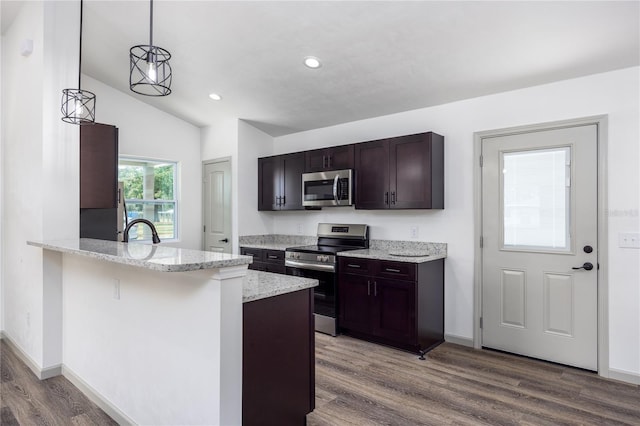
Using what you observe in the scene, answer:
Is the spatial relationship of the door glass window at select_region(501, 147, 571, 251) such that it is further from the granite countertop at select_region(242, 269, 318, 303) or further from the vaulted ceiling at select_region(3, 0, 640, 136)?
the granite countertop at select_region(242, 269, 318, 303)

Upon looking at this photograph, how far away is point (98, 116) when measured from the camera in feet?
15.0

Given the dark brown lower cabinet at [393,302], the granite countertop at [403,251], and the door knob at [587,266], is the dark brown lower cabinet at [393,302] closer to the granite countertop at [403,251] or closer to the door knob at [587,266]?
the granite countertop at [403,251]

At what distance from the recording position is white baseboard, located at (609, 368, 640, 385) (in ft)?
9.33

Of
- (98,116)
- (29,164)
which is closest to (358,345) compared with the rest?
(29,164)

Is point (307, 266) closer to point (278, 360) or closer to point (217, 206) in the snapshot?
point (217, 206)

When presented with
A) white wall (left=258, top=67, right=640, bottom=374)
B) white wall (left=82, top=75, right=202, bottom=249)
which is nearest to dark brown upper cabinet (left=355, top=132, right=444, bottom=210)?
white wall (left=258, top=67, right=640, bottom=374)

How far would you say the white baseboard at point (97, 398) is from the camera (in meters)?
2.33

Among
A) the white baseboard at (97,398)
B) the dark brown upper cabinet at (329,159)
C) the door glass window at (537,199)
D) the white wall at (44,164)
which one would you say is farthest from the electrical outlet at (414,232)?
the white wall at (44,164)

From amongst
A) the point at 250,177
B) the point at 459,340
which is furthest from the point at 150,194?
the point at 459,340

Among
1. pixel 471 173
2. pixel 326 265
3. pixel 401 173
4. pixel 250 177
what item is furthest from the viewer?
pixel 250 177

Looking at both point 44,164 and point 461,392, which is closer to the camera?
point 461,392

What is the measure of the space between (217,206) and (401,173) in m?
2.75

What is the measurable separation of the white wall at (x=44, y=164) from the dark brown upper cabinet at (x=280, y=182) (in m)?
2.34

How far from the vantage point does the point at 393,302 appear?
3.56 meters
